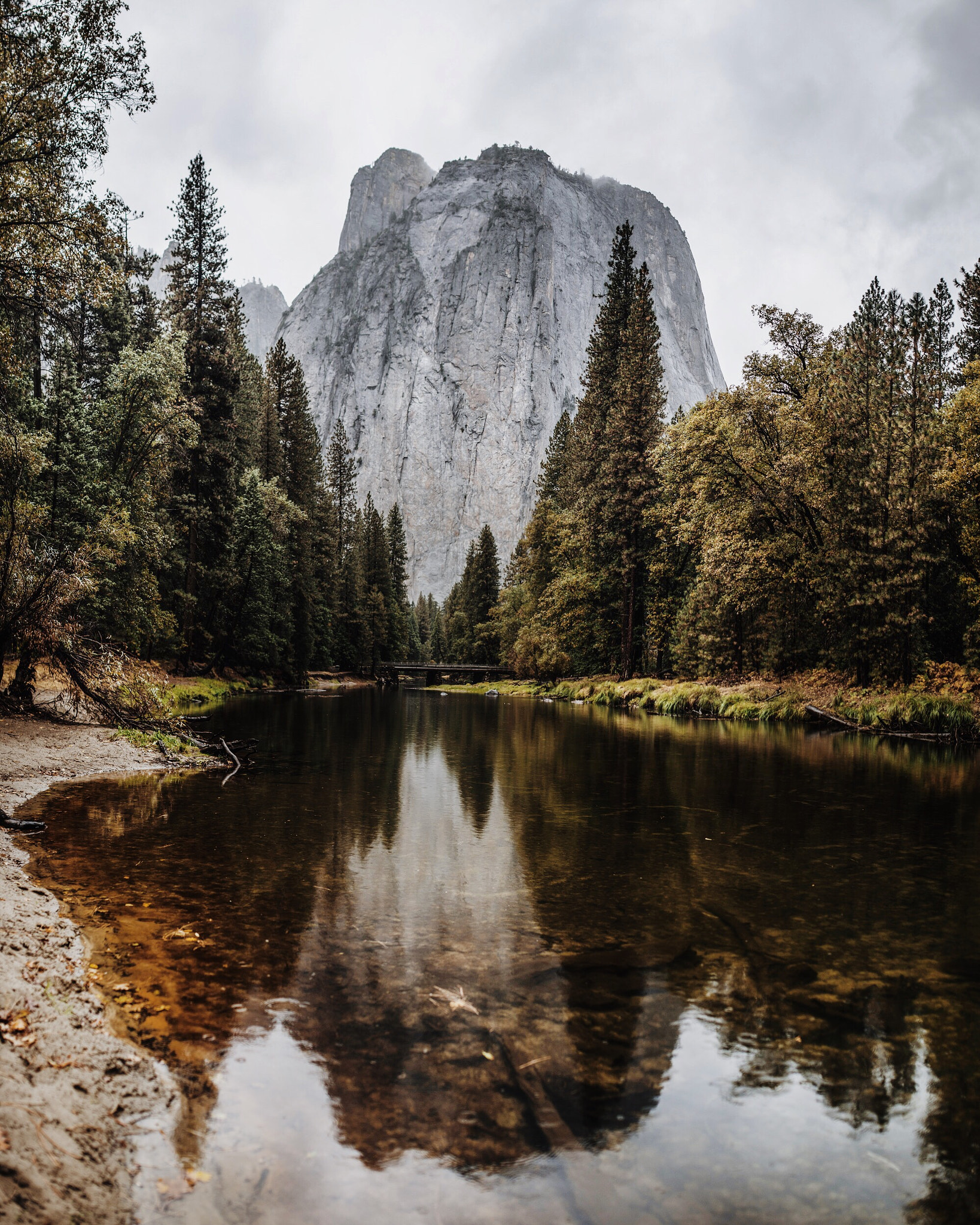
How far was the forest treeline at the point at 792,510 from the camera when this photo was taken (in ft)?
83.3

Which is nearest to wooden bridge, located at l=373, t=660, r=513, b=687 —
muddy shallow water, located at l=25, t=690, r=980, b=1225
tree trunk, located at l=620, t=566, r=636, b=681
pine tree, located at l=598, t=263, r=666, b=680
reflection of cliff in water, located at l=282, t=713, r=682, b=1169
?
tree trunk, located at l=620, t=566, r=636, b=681

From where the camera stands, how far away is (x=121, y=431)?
2184 centimetres

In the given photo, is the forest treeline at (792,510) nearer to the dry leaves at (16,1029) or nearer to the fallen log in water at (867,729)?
the fallen log in water at (867,729)

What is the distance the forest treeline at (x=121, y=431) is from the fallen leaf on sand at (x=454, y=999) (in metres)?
9.54

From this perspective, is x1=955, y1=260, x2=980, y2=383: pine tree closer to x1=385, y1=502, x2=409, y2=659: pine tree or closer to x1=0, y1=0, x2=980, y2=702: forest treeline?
x1=0, y1=0, x2=980, y2=702: forest treeline

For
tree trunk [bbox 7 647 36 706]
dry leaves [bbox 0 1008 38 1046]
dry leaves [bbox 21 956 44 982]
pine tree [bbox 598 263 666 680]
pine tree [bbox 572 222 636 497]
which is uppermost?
pine tree [bbox 572 222 636 497]

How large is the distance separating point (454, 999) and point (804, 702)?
25091 millimetres

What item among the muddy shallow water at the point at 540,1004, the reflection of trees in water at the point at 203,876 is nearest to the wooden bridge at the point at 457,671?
the reflection of trees in water at the point at 203,876

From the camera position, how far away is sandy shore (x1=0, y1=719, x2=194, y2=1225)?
242cm

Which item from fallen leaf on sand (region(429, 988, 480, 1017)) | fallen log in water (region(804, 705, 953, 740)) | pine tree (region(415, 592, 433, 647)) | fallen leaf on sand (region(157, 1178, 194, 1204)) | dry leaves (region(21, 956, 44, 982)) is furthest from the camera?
pine tree (region(415, 592, 433, 647))

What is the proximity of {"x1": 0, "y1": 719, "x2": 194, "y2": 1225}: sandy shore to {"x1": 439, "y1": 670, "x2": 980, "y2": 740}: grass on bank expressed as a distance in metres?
22.6

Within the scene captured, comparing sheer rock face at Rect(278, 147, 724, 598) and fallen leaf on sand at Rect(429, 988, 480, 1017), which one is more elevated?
sheer rock face at Rect(278, 147, 724, 598)

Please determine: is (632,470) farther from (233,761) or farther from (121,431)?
(233,761)

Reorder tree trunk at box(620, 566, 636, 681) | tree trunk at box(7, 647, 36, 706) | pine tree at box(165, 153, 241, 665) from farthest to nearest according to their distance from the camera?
tree trunk at box(620, 566, 636, 681)
pine tree at box(165, 153, 241, 665)
tree trunk at box(7, 647, 36, 706)
